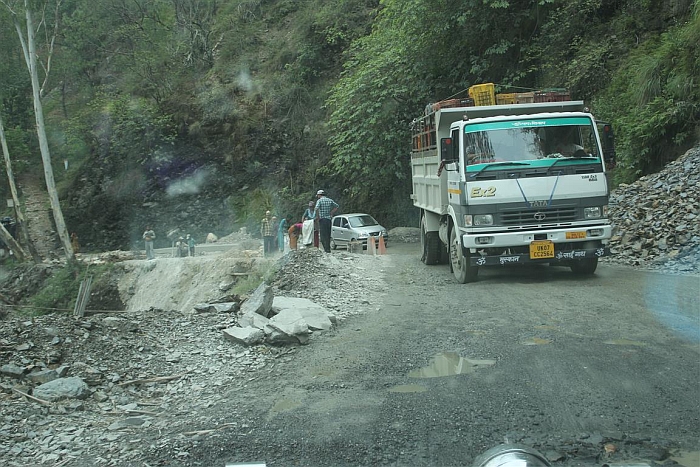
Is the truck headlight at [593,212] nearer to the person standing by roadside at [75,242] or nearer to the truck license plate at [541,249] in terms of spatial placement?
the truck license plate at [541,249]

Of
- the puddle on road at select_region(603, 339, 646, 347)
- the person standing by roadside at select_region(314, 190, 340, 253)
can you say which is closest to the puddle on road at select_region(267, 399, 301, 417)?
the puddle on road at select_region(603, 339, 646, 347)

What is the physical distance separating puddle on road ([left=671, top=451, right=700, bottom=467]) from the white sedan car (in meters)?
21.1

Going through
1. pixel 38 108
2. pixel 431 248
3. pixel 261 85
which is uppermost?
pixel 261 85

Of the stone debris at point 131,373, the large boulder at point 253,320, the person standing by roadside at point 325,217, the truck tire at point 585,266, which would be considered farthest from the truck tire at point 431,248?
the large boulder at point 253,320

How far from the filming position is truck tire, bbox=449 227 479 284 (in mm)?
10805

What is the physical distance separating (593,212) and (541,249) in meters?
1.03

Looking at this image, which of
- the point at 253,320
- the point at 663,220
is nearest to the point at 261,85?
the point at 663,220

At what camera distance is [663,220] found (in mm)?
12734

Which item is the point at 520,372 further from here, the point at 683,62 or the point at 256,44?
the point at 256,44

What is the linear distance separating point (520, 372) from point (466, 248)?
15.7ft

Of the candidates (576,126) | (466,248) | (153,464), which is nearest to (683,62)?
(576,126)

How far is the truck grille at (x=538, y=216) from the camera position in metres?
10.3

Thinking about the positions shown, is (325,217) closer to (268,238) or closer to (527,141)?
(527,141)

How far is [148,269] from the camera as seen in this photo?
89.1 feet
